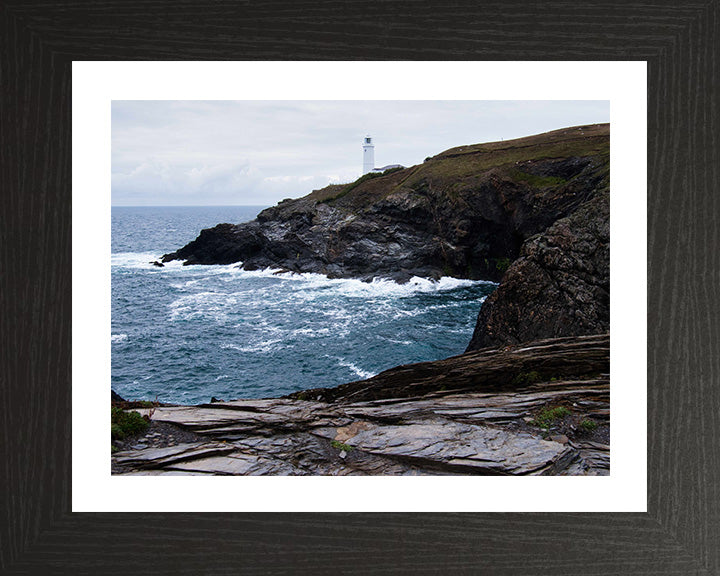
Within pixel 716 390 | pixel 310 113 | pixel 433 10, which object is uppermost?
pixel 310 113

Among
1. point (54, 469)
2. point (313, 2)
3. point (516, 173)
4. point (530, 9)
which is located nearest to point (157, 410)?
point (54, 469)

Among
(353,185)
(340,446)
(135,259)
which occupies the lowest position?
(340,446)

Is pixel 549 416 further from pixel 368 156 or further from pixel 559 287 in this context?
pixel 368 156

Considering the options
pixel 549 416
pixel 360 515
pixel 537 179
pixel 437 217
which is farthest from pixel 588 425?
pixel 437 217

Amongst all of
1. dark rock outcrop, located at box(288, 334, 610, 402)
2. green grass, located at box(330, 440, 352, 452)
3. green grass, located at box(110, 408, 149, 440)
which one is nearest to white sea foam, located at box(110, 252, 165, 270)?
dark rock outcrop, located at box(288, 334, 610, 402)

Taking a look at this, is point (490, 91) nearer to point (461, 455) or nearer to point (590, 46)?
point (590, 46)

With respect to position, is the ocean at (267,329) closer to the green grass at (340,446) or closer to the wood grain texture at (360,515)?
the green grass at (340,446)

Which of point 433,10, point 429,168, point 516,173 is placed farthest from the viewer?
point 429,168
